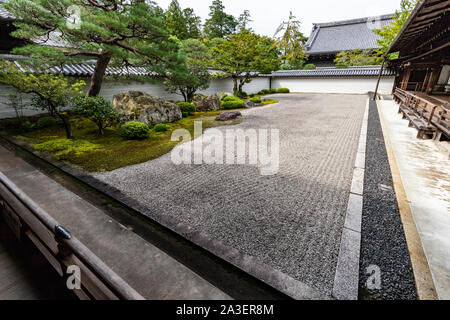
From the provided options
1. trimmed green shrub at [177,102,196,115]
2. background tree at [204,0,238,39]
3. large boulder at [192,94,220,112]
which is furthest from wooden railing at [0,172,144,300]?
background tree at [204,0,238,39]

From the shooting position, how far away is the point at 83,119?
29.2ft

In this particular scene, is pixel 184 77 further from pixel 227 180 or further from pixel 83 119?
pixel 227 180

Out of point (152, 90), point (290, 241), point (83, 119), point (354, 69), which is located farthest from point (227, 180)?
point (354, 69)

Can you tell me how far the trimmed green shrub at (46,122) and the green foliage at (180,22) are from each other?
17.3m

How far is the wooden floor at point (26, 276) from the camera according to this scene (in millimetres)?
1877

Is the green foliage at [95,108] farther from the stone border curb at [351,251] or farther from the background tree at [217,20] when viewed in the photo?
the background tree at [217,20]

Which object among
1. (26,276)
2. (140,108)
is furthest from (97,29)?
(26,276)

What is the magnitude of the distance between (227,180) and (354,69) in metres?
25.5

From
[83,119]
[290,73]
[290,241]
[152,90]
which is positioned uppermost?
[290,73]

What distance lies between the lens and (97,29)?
5.43 m

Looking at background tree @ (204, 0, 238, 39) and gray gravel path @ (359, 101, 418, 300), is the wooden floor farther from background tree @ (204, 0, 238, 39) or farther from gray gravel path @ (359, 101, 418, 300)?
background tree @ (204, 0, 238, 39)

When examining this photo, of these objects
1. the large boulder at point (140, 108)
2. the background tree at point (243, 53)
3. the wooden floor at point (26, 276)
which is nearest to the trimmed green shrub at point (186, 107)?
the large boulder at point (140, 108)

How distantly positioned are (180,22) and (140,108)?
750 inches

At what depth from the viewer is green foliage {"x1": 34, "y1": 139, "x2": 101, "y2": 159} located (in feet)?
17.7
